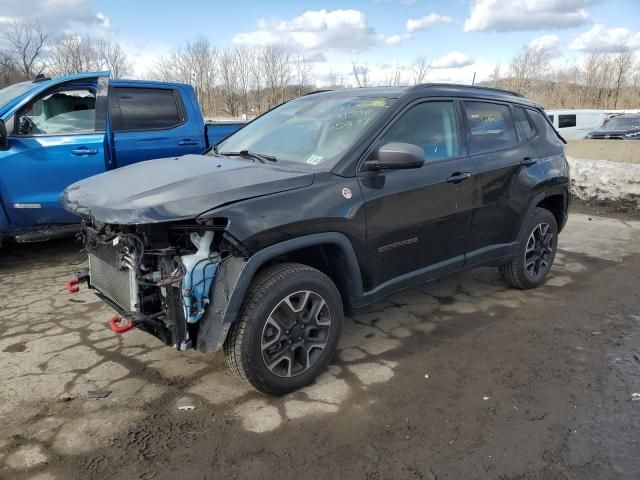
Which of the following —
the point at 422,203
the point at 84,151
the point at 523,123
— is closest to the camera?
the point at 422,203

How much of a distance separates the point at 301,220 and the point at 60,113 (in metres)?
3.99

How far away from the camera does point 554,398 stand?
3119 millimetres

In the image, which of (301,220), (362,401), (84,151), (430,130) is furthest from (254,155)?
(84,151)

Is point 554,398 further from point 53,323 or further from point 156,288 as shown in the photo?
point 53,323

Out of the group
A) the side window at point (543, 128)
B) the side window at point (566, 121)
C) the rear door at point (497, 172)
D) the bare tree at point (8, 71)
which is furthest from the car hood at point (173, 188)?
the bare tree at point (8, 71)

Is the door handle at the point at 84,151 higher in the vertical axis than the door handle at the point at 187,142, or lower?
lower

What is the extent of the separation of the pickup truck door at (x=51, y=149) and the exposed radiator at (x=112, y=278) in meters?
2.24

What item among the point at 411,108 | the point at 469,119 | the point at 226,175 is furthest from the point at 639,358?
the point at 226,175

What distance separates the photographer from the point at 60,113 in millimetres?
5520

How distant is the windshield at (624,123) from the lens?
16344mm

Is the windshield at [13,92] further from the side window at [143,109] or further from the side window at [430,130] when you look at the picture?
the side window at [430,130]

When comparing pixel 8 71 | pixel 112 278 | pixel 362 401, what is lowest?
pixel 362 401

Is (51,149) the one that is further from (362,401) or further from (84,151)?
(362,401)

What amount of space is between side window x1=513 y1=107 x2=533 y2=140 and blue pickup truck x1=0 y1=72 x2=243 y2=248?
3.72 meters
